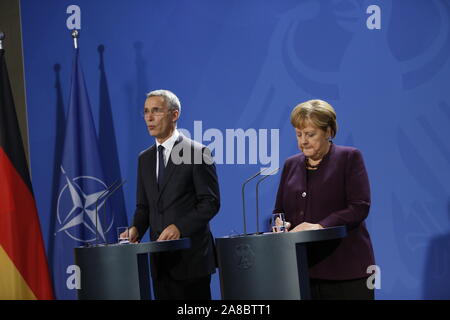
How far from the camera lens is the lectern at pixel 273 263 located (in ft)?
8.25

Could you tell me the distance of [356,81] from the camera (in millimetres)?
4426

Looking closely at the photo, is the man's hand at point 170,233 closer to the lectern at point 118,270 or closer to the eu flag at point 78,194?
the lectern at point 118,270

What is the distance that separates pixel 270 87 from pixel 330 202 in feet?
5.74

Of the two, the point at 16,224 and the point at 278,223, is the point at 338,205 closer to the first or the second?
the point at 278,223

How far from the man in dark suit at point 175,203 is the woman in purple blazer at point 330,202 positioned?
0.54 m

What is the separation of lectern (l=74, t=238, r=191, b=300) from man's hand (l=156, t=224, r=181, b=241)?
13.0 inches

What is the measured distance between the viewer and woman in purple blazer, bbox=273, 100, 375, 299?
2779 mm

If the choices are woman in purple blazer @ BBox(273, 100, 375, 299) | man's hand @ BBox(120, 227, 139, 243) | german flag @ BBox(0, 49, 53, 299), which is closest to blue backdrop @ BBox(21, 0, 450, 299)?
german flag @ BBox(0, 49, 53, 299)

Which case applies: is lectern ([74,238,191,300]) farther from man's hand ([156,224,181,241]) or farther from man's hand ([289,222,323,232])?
man's hand ([289,222,323,232])

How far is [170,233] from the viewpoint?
317 cm

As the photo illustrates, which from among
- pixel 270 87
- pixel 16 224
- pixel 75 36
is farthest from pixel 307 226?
pixel 75 36

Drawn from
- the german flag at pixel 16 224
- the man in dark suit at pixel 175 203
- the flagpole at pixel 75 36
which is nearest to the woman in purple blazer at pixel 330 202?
the man in dark suit at pixel 175 203
